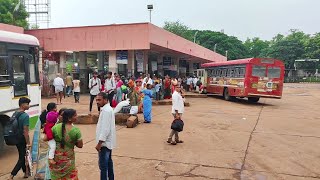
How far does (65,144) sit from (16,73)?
14.9 feet

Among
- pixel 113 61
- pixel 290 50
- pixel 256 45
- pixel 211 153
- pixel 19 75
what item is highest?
pixel 256 45

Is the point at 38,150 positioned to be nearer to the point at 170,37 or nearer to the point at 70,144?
the point at 70,144

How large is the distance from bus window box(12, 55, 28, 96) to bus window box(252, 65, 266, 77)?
14.2 m

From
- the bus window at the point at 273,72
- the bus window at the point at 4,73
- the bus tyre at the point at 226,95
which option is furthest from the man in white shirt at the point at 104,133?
the bus tyre at the point at 226,95

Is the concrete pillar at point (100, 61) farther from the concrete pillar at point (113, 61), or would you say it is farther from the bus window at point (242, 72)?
the bus window at point (242, 72)

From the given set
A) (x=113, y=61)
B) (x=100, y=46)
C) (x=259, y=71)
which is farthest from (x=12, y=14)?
(x=259, y=71)

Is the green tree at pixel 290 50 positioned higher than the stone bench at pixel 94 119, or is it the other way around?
the green tree at pixel 290 50

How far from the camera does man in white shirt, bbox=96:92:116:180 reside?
518cm

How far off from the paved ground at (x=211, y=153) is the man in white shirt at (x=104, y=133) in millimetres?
1118

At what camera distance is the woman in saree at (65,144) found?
454cm

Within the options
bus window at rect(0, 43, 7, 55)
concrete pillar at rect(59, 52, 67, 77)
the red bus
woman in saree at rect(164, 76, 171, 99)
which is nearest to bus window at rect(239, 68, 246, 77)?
A: the red bus

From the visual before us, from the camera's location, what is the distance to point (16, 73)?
8.39 metres

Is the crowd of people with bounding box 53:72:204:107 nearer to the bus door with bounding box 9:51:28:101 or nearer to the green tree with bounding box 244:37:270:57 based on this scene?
the bus door with bounding box 9:51:28:101

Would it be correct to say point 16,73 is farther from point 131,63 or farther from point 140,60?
point 140,60
